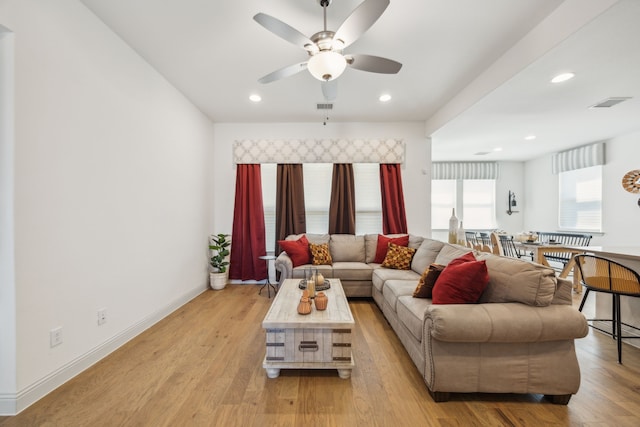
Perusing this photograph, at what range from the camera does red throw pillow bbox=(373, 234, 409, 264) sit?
4.04 m

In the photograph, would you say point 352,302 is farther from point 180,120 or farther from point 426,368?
point 180,120

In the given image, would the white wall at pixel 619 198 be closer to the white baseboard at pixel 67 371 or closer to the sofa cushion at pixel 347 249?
the sofa cushion at pixel 347 249

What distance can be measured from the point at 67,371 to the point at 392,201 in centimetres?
447

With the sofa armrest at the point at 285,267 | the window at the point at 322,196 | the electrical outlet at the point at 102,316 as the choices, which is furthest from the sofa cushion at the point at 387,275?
the electrical outlet at the point at 102,316

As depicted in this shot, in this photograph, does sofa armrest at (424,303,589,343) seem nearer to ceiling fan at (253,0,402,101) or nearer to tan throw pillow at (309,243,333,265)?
ceiling fan at (253,0,402,101)

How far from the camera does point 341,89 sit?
347cm

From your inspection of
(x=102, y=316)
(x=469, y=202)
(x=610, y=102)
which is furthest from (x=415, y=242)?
(x=469, y=202)

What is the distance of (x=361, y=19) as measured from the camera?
1.72 metres

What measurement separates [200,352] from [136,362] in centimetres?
49

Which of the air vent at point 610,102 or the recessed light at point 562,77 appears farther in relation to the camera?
the air vent at point 610,102

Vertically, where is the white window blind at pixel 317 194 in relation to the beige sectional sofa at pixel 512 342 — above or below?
above

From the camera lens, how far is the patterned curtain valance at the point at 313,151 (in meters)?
4.68

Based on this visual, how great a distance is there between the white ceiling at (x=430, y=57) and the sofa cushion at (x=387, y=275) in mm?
2323

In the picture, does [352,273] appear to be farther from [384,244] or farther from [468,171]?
[468,171]
